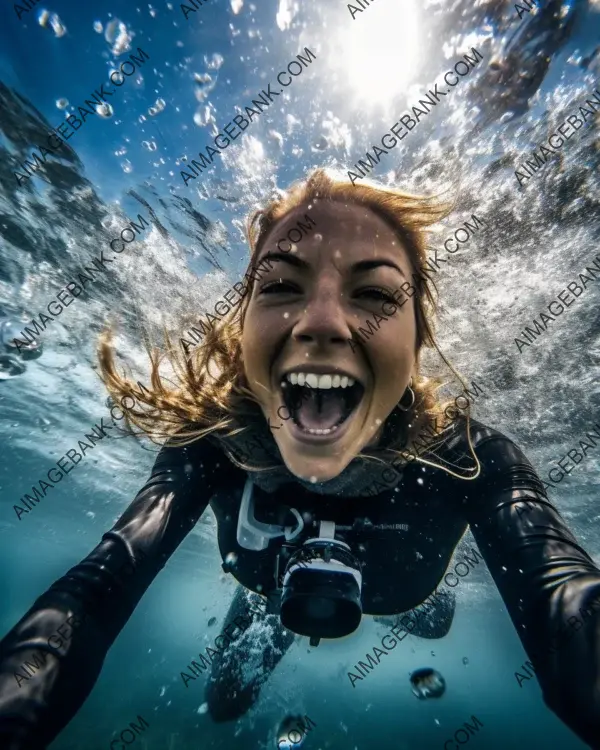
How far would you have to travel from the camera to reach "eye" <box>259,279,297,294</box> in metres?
2.80

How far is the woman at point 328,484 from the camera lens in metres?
2.03

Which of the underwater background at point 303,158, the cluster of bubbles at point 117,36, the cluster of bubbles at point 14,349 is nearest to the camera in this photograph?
the underwater background at point 303,158

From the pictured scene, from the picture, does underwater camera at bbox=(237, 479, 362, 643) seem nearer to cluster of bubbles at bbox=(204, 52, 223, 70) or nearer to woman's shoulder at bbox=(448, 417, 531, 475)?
woman's shoulder at bbox=(448, 417, 531, 475)

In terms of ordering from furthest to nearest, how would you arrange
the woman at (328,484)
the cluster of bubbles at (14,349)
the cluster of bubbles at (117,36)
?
1. the cluster of bubbles at (14,349)
2. the cluster of bubbles at (117,36)
3. the woman at (328,484)

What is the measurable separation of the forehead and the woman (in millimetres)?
17

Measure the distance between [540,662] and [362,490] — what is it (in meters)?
1.42

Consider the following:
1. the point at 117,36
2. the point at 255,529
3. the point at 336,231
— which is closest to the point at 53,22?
the point at 117,36

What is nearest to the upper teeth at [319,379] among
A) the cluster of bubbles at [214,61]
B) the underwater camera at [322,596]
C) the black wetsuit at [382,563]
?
the black wetsuit at [382,563]

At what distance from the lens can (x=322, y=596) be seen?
8.16 feet

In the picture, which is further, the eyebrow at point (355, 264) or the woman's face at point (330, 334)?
the eyebrow at point (355, 264)

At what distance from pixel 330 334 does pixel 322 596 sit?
5.36 ft

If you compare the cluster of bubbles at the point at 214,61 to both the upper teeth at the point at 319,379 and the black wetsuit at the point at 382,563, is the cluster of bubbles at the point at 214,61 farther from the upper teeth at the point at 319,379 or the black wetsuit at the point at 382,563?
the black wetsuit at the point at 382,563

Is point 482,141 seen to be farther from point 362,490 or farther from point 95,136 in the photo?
point 95,136

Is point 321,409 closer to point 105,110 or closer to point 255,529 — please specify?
point 255,529
